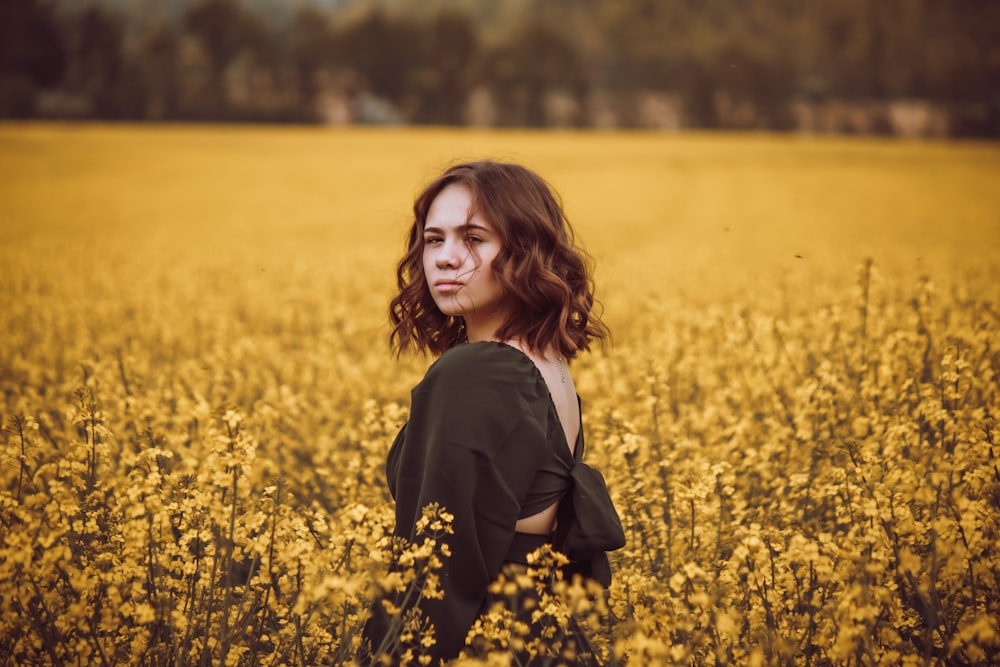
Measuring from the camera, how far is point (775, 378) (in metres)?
4.29

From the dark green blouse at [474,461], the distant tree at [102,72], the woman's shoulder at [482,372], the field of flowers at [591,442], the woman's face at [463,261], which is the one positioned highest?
the distant tree at [102,72]

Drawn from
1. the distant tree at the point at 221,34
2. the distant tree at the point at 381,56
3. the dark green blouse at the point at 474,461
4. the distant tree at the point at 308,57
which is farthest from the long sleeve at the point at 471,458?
the distant tree at the point at 381,56

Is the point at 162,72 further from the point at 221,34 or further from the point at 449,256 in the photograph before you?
the point at 449,256

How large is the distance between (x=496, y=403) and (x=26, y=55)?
51702 mm

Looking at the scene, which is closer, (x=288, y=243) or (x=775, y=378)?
(x=775, y=378)

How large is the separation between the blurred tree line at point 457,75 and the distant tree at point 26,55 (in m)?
0.07

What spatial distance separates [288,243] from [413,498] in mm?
13907

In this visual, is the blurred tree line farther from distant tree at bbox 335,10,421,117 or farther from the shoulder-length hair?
the shoulder-length hair

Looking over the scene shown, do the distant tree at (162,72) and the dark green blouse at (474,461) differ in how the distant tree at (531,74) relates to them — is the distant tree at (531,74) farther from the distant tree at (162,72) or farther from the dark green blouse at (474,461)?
the dark green blouse at (474,461)

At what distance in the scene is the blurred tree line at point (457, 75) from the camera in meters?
48.0

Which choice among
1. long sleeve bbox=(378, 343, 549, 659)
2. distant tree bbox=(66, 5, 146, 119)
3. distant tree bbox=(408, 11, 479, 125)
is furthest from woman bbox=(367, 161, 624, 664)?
distant tree bbox=(408, 11, 479, 125)

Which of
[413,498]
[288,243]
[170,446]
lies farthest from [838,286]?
[288,243]

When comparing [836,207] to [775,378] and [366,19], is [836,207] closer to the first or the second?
[775,378]

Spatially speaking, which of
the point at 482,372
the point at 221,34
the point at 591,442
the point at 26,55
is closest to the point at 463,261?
the point at 482,372
